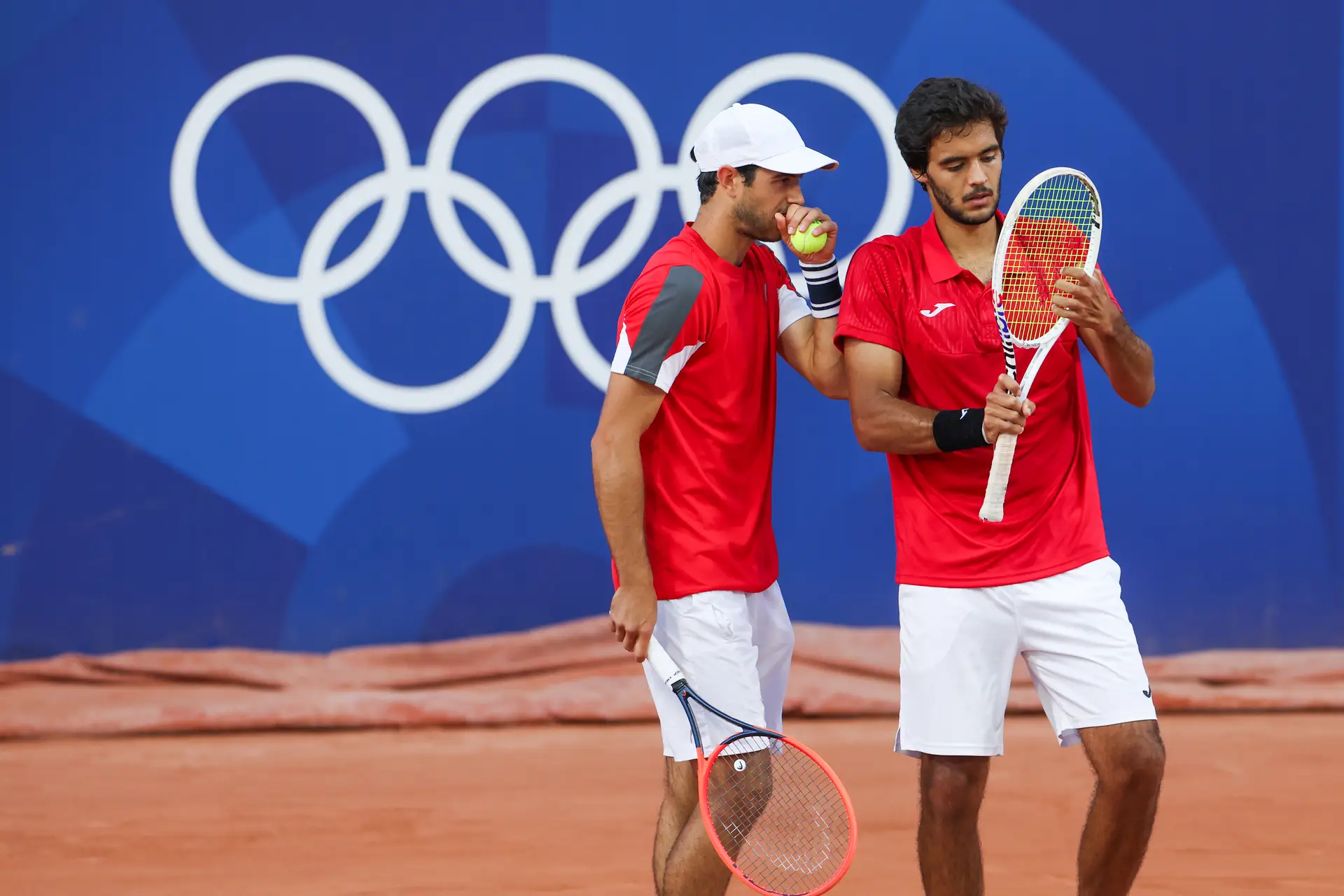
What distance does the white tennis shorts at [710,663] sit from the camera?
10.1 feet

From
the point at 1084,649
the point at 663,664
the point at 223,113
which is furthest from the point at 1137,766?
the point at 223,113

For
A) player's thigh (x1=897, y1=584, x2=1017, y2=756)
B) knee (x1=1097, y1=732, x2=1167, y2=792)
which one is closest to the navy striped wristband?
player's thigh (x1=897, y1=584, x2=1017, y2=756)

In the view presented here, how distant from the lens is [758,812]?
3.09m

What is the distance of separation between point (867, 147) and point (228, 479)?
10.6 ft

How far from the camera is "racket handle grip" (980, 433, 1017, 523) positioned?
9.53 feet

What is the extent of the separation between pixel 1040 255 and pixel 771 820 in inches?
55.2

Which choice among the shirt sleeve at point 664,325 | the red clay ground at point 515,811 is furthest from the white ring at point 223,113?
the shirt sleeve at point 664,325

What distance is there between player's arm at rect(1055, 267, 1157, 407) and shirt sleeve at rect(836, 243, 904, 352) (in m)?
0.39

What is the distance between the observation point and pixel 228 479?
6.48 m

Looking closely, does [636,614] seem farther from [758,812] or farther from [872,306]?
[872,306]

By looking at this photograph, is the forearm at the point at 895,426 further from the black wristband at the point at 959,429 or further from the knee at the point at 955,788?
the knee at the point at 955,788

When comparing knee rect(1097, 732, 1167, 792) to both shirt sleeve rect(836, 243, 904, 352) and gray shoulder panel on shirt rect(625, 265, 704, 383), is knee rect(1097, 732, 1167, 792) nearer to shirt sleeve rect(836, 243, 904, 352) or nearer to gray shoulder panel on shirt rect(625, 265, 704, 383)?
shirt sleeve rect(836, 243, 904, 352)

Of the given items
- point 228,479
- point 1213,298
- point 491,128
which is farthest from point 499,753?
point 1213,298

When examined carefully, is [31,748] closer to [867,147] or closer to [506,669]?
[506,669]
